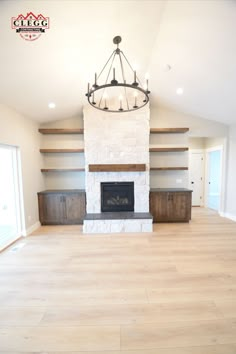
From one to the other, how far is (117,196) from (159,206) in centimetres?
118

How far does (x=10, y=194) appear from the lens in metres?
3.96

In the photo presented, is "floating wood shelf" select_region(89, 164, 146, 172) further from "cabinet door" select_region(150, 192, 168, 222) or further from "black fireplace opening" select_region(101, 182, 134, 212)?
"cabinet door" select_region(150, 192, 168, 222)

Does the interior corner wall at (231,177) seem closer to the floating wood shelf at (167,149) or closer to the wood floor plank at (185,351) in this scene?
the floating wood shelf at (167,149)

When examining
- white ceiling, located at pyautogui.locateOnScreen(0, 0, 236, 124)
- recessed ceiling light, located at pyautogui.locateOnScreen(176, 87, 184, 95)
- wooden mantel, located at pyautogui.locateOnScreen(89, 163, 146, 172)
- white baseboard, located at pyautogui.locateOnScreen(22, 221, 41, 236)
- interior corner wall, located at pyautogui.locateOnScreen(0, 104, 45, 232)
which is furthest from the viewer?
wooden mantel, located at pyautogui.locateOnScreen(89, 163, 146, 172)

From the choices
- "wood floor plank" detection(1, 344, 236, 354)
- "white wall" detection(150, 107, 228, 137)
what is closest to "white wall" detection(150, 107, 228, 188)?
"white wall" detection(150, 107, 228, 137)

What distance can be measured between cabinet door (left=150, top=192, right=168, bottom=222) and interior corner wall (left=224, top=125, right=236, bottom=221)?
199 centimetres

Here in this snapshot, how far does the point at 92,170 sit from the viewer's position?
14.9ft

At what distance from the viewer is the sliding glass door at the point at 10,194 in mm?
3852

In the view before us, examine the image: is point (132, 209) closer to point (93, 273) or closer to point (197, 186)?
point (93, 273)

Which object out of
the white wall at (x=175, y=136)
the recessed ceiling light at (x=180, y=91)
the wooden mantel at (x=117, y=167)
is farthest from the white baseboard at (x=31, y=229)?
the recessed ceiling light at (x=180, y=91)

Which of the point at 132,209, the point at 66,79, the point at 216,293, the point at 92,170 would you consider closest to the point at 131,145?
the point at 92,170

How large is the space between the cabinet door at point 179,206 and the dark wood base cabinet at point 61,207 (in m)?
2.36

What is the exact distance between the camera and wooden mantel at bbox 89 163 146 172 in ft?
14.9

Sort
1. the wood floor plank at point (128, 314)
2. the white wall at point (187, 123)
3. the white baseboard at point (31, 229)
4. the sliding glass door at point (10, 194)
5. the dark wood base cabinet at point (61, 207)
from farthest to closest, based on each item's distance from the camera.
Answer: the white wall at point (187, 123), the dark wood base cabinet at point (61, 207), the white baseboard at point (31, 229), the sliding glass door at point (10, 194), the wood floor plank at point (128, 314)
